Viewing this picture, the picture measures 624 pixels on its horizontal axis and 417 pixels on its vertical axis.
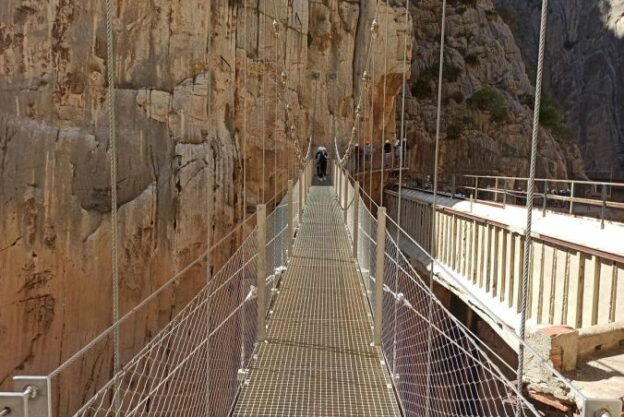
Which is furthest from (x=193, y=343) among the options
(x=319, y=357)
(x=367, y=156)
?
(x=367, y=156)

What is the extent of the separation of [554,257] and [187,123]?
16.8 feet

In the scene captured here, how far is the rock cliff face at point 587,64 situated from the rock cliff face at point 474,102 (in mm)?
1877

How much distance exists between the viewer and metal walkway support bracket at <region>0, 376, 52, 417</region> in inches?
30.5

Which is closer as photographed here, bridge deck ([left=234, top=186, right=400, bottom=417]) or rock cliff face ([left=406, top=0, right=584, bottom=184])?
bridge deck ([left=234, top=186, right=400, bottom=417])

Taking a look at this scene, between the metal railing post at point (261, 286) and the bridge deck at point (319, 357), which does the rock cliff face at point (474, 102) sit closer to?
the bridge deck at point (319, 357)

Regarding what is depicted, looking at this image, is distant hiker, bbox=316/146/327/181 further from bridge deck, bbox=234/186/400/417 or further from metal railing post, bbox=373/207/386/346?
metal railing post, bbox=373/207/386/346

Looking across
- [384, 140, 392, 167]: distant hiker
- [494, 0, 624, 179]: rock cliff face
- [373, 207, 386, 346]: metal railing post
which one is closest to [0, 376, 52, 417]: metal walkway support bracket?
[373, 207, 386, 346]: metal railing post

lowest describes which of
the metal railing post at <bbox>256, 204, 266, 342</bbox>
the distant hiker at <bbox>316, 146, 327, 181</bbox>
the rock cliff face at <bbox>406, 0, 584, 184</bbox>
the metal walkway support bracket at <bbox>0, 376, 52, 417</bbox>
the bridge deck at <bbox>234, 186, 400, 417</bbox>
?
the bridge deck at <bbox>234, 186, 400, 417</bbox>

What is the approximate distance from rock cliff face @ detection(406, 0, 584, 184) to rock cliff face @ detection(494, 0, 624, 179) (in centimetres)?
188

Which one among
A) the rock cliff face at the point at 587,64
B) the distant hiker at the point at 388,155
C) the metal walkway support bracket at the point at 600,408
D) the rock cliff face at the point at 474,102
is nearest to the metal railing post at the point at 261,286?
the metal walkway support bracket at the point at 600,408

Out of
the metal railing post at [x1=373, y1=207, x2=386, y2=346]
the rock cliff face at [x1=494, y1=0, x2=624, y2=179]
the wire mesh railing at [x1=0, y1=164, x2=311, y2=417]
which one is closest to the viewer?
the wire mesh railing at [x1=0, y1=164, x2=311, y2=417]

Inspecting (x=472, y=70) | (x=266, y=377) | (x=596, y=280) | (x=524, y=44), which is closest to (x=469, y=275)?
(x=596, y=280)

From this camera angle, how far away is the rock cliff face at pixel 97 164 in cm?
597

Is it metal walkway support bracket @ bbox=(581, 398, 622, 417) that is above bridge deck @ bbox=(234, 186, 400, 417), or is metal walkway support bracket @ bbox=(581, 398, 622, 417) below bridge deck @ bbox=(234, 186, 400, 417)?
above
